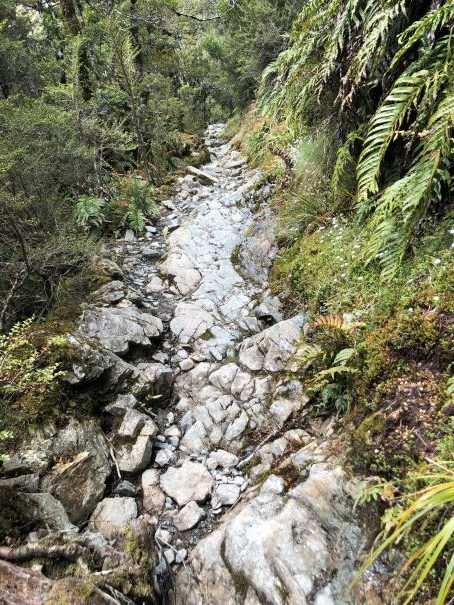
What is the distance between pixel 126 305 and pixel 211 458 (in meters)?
2.31

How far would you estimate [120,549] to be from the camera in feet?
7.38

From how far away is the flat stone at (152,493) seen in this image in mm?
2817

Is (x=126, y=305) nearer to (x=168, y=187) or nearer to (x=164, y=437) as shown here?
(x=164, y=437)

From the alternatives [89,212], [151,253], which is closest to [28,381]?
[151,253]

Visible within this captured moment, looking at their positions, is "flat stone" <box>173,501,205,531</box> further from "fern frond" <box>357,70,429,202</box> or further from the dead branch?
"fern frond" <box>357,70,429,202</box>

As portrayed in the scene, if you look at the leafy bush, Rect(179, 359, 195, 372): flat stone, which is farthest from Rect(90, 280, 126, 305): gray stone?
the leafy bush

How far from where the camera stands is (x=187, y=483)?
117 inches

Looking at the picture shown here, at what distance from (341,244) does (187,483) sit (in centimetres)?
293

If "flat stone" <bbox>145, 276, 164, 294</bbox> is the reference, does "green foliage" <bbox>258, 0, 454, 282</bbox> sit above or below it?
above

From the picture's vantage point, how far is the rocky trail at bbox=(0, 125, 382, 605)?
2127 millimetres

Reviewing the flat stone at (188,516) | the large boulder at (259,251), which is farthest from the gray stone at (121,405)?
the large boulder at (259,251)

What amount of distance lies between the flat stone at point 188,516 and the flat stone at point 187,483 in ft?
0.19

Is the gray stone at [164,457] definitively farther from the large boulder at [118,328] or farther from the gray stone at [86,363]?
the large boulder at [118,328]

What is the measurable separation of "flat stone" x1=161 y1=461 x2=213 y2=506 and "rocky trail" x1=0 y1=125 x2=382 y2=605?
1 cm
